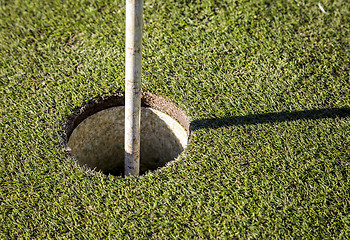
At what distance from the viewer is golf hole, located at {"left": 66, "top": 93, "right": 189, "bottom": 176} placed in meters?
4.04

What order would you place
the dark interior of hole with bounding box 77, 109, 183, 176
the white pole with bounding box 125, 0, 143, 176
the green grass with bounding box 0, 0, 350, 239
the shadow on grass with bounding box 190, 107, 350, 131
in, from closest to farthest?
1. the white pole with bounding box 125, 0, 143, 176
2. the green grass with bounding box 0, 0, 350, 239
3. the shadow on grass with bounding box 190, 107, 350, 131
4. the dark interior of hole with bounding box 77, 109, 183, 176

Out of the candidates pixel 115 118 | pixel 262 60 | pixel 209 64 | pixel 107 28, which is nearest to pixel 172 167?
pixel 115 118

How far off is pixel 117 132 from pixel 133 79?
1250 millimetres

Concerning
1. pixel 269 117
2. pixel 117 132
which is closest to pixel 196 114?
pixel 269 117

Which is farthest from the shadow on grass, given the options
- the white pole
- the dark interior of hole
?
the white pole

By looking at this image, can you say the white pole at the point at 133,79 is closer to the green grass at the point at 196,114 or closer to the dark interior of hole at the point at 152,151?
the green grass at the point at 196,114

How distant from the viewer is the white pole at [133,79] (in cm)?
296

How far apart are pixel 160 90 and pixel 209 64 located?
65cm

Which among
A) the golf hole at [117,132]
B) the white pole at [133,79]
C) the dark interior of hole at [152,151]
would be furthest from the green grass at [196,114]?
the dark interior of hole at [152,151]

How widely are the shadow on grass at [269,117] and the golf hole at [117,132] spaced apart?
187 mm

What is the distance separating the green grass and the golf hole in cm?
12

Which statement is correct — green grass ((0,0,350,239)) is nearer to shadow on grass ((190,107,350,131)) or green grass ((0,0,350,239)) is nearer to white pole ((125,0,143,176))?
shadow on grass ((190,107,350,131))

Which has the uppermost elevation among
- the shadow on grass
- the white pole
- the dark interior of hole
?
the white pole

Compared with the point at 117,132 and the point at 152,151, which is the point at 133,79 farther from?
the point at 152,151
